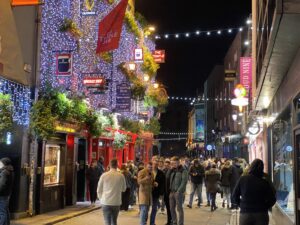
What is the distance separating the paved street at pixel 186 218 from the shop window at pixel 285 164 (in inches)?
97.9

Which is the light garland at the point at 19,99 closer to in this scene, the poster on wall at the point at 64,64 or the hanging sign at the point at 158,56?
the poster on wall at the point at 64,64

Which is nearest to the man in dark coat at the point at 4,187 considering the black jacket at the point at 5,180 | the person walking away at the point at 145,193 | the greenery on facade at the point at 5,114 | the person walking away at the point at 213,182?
the black jacket at the point at 5,180

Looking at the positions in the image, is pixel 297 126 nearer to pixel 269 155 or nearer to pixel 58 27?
pixel 269 155

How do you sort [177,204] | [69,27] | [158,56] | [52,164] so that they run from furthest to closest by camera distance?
[158,56]
[69,27]
[52,164]
[177,204]

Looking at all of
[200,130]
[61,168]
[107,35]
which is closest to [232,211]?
[61,168]

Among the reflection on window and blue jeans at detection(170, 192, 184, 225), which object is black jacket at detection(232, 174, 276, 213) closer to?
blue jeans at detection(170, 192, 184, 225)

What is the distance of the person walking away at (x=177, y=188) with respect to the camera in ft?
42.3

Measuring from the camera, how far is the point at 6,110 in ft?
41.3

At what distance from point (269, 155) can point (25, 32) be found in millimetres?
9550

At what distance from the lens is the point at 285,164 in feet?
41.6

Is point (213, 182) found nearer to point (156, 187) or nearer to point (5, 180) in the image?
point (156, 187)

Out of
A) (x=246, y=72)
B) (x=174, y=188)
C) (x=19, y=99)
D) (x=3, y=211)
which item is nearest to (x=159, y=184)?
(x=174, y=188)

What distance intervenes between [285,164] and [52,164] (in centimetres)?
871

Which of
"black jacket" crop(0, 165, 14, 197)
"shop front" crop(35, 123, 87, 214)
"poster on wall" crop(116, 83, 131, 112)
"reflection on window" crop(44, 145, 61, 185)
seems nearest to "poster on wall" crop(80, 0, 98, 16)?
"poster on wall" crop(116, 83, 131, 112)
